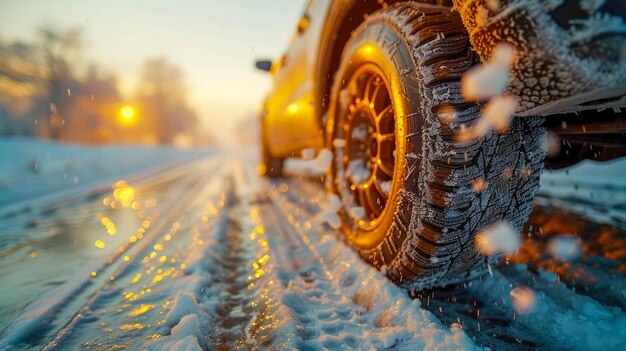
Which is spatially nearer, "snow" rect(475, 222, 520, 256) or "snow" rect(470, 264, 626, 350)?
"snow" rect(470, 264, 626, 350)

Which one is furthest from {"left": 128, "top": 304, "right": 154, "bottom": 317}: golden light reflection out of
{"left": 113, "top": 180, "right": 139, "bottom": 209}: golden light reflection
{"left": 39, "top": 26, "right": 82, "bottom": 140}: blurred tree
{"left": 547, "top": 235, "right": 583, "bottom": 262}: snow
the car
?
{"left": 39, "top": 26, "right": 82, "bottom": 140}: blurred tree

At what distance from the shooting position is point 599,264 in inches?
71.1

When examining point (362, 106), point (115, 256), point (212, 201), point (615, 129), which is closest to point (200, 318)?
point (115, 256)

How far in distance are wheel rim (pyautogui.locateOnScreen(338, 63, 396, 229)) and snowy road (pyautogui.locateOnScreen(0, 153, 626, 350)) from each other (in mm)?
360

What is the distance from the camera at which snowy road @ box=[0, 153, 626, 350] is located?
124 centimetres

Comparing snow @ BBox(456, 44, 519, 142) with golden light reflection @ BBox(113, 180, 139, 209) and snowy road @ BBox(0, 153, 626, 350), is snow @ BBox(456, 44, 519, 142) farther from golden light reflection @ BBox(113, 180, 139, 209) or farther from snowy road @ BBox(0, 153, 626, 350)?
golden light reflection @ BBox(113, 180, 139, 209)

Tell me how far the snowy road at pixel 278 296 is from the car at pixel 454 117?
19cm

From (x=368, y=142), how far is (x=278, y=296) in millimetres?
1072

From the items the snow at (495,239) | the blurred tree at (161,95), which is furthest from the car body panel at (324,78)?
the blurred tree at (161,95)

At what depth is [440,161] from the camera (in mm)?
1212

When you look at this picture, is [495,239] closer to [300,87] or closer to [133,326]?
[133,326]

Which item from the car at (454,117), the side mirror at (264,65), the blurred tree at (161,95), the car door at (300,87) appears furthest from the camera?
the blurred tree at (161,95)

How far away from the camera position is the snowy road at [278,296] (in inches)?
48.6

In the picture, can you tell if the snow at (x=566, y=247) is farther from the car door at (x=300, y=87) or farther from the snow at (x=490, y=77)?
the car door at (x=300, y=87)
